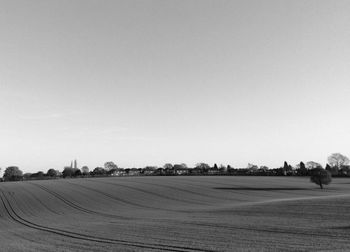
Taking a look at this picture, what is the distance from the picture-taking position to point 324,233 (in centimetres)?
2133

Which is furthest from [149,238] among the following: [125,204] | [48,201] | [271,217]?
[48,201]

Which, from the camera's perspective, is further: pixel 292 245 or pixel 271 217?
pixel 271 217

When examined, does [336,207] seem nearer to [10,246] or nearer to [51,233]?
[51,233]

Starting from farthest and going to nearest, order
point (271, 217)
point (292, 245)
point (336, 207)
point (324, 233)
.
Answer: point (336, 207), point (271, 217), point (324, 233), point (292, 245)

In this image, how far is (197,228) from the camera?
25.6m

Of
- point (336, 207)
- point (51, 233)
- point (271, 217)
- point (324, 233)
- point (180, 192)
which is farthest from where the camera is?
point (180, 192)

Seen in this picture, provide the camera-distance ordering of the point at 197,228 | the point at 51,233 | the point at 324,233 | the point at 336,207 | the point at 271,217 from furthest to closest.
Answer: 1. the point at 336,207
2. the point at 271,217
3. the point at 51,233
4. the point at 197,228
5. the point at 324,233

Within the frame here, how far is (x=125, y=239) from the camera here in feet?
72.6

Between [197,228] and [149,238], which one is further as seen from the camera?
[197,228]

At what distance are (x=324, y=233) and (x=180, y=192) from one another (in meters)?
49.0

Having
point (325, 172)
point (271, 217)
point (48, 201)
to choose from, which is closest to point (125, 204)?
point (48, 201)

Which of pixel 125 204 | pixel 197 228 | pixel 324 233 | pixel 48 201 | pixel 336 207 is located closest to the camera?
pixel 324 233

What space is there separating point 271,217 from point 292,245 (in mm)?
12700

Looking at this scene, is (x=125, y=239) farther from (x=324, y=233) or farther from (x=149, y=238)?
(x=324, y=233)
